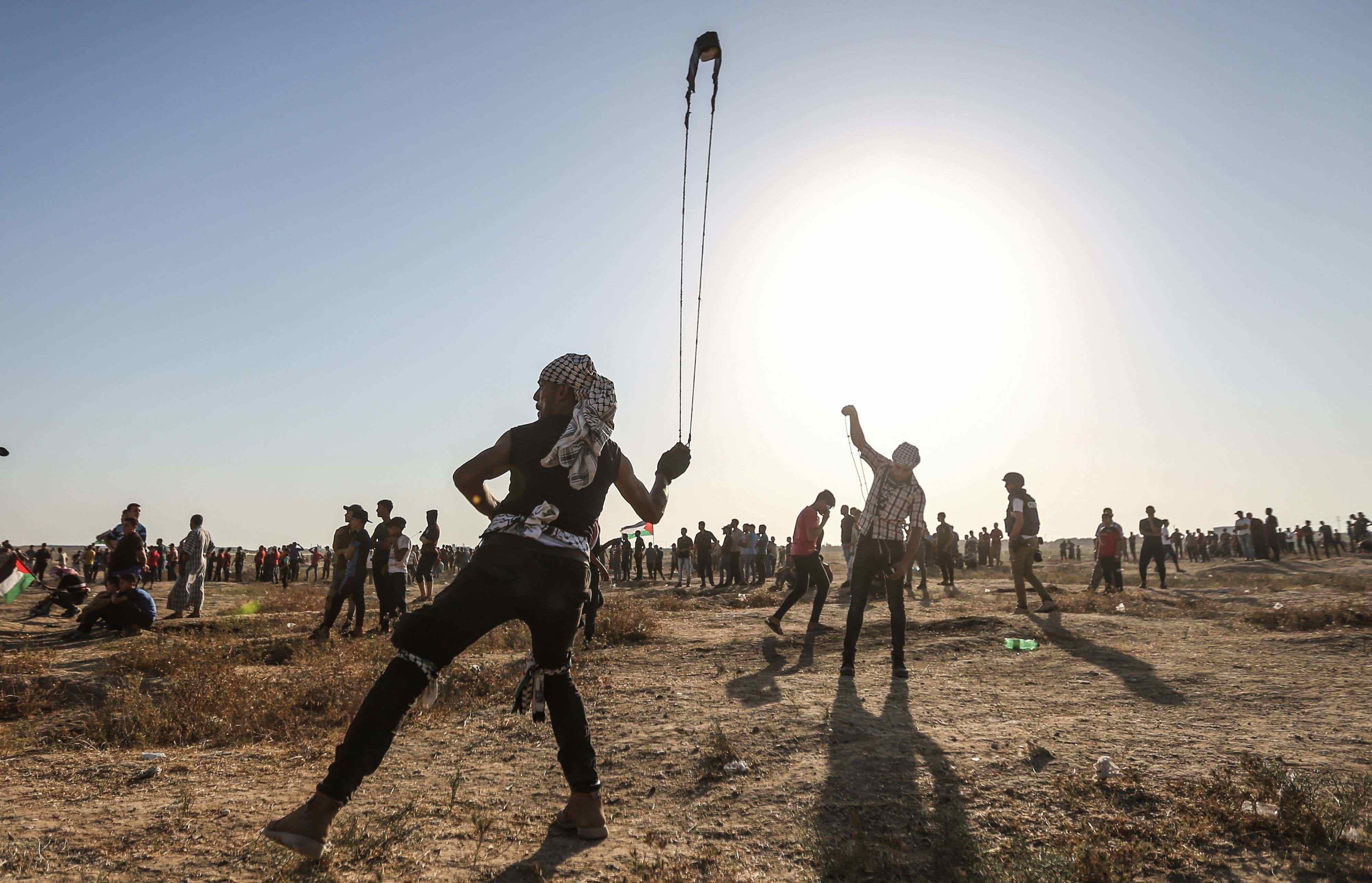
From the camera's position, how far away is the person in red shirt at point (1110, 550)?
14555 millimetres

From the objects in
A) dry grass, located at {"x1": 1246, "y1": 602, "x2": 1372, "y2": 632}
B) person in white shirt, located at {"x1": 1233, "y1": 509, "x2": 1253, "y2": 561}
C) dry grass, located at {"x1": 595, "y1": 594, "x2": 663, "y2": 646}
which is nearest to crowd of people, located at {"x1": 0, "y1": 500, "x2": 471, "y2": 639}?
dry grass, located at {"x1": 595, "y1": 594, "x2": 663, "y2": 646}

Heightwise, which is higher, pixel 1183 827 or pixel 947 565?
pixel 947 565

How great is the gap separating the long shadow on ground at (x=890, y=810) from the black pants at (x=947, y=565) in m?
14.8

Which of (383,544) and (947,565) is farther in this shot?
(947,565)

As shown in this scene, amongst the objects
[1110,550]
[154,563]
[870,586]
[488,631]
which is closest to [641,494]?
[488,631]

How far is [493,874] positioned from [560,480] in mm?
1556

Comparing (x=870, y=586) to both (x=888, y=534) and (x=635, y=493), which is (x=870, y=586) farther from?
(x=635, y=493)

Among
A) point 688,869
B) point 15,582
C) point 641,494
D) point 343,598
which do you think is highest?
point 641,494

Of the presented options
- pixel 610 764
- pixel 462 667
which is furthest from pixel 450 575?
pixel 610 764

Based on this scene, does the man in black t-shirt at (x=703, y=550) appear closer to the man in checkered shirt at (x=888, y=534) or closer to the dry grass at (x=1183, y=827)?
the man in checkered shirt at (x=888, y=534)

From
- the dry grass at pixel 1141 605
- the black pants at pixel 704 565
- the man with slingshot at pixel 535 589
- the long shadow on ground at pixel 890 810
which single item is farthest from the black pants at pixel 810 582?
the black pants at pixel 704 565

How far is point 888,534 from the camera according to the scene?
22.8ft

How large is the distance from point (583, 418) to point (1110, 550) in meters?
14.1

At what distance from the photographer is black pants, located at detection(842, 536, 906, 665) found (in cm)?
666
